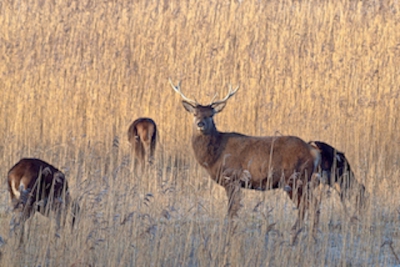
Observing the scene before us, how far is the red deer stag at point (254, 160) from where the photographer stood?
7.15 meters

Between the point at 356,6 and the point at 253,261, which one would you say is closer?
the point at 253,261

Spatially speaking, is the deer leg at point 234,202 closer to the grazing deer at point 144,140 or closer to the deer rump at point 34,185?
the deer rump at point 34,185

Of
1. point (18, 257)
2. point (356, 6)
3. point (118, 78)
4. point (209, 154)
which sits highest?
point (356, 6)

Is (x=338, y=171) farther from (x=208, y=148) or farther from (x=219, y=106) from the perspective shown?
(x=219, y=106)

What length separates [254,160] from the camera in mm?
7562

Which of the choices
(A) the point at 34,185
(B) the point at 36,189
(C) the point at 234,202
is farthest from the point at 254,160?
(A) the point at 34,185

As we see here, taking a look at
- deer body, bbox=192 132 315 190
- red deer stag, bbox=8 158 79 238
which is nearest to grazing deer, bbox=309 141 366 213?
deer body, bbox=192 132 315 190

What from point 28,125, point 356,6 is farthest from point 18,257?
point 356,6

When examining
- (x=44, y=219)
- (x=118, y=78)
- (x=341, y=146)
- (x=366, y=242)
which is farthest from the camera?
(x=118, y=78)

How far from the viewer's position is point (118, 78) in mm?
11570

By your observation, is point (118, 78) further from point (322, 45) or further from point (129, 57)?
point (322, 45)

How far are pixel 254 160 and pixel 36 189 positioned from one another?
2254 millimetres

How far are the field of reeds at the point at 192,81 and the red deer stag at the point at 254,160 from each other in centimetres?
27

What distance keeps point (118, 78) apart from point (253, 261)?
6.45m
